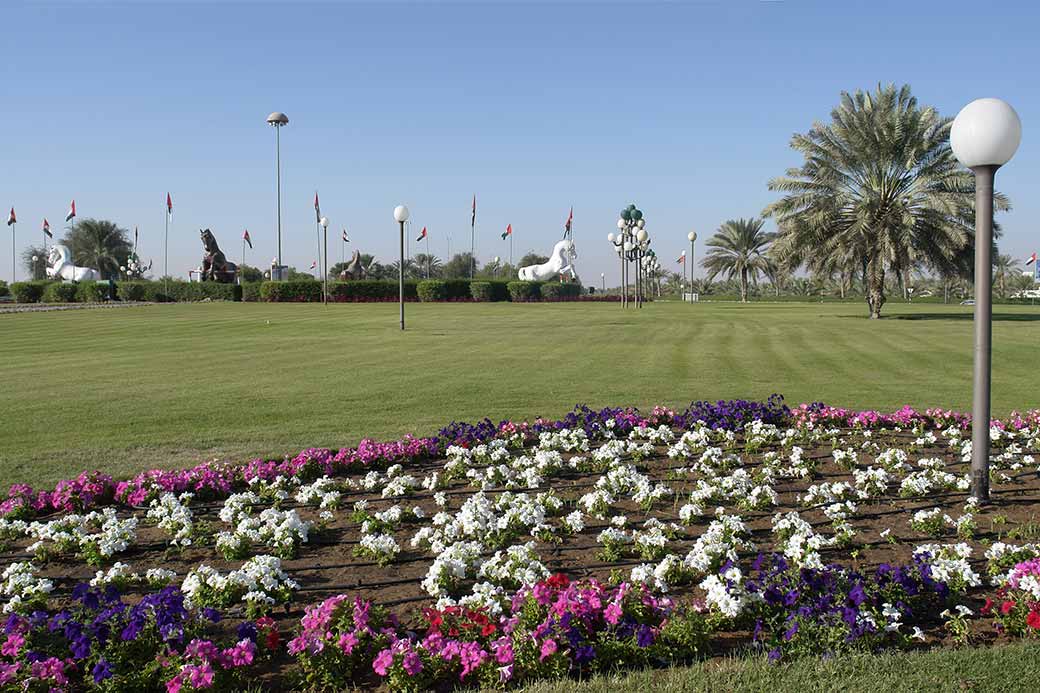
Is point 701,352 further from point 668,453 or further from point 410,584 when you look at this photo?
point 410,584

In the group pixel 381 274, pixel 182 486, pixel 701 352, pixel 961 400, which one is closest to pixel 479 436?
pixel 182 486

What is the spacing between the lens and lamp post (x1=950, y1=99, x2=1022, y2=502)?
5.68m

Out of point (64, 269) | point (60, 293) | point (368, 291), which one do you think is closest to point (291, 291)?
point (368, 291)

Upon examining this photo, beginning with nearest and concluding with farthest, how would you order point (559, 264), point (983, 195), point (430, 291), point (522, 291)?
1. point (983, 195)
2. point (430, 291)
3. point (522, 291)
4. point (559, 264)

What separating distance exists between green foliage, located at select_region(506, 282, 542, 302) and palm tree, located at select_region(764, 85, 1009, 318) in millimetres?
23360

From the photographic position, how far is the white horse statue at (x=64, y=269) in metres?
82.4

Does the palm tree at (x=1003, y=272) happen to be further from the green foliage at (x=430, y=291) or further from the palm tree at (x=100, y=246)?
the palm tree at (x=100, y=246)

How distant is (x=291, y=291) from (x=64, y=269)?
4677 cm

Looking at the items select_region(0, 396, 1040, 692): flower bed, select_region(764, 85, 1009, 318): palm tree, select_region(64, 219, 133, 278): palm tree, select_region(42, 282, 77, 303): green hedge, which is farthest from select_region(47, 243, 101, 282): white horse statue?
select_region(0, 396, 1040, 692): flower bed

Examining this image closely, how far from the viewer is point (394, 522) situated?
18.0 ft

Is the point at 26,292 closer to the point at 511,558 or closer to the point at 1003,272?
the point at 511,558

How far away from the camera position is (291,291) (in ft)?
166

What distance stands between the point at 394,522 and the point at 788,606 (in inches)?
111

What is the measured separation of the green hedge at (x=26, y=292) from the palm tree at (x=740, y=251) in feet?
187
